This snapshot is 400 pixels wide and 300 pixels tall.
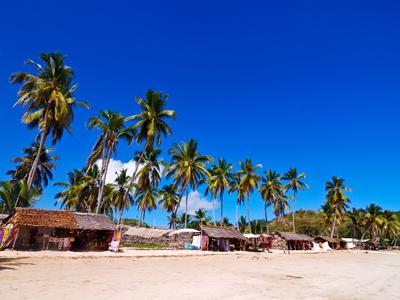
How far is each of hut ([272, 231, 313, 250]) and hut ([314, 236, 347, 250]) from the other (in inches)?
244

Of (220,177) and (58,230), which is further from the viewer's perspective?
(220,177)

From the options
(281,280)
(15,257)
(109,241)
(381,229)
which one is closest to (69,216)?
(109,241)

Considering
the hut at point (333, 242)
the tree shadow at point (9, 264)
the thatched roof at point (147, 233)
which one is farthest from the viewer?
the hut at point (333, 242)

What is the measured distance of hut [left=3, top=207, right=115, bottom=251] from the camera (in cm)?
1947

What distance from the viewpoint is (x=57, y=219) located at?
68.9ft

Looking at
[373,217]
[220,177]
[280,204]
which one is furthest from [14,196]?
[373,217]

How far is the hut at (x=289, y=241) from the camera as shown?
43812 mm

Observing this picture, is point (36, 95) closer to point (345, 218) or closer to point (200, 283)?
point (200, 283)

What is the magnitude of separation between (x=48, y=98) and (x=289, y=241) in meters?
37.2

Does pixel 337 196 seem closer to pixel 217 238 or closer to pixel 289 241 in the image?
pixel 289 241

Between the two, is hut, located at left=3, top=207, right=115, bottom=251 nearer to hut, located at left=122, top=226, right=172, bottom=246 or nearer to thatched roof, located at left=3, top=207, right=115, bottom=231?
thatched roof, located at left=3, top=207, right=115, bottom=231

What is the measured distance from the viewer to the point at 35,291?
7.86 meters

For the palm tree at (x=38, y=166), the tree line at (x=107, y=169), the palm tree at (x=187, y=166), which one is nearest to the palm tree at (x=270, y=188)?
the tree line at (x=107, y=169)

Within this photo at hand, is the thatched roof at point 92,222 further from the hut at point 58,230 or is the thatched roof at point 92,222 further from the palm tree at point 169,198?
the palm tree at point 169,198
